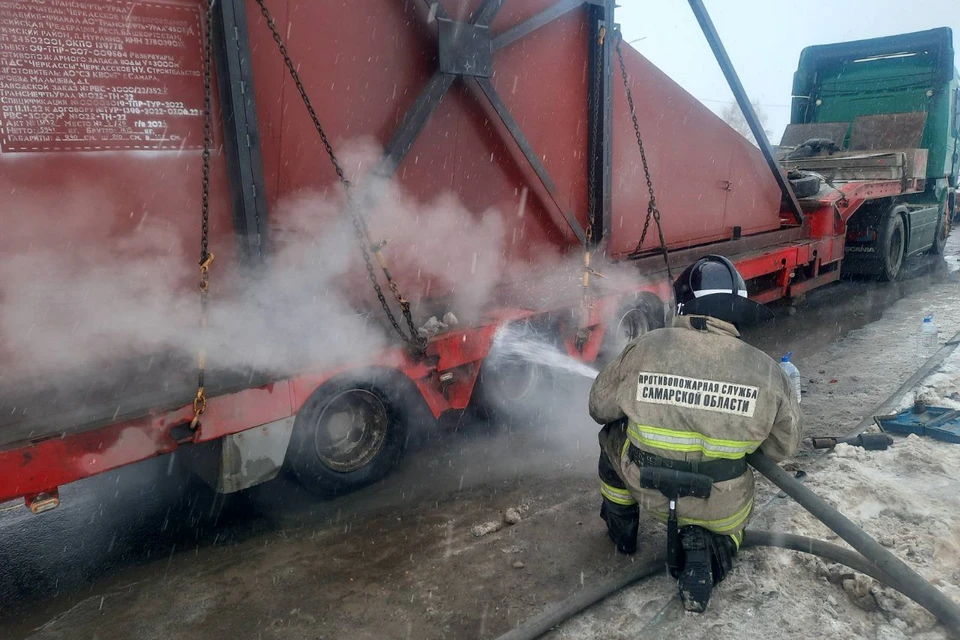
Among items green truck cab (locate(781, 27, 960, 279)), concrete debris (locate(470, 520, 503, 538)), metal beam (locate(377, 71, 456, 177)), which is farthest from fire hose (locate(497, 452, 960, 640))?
green truck cab (locate(781, 27, 960, 279))

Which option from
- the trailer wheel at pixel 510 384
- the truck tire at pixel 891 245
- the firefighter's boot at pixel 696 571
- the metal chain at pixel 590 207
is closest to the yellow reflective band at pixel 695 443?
the firefighter's boot at pixel 696 571

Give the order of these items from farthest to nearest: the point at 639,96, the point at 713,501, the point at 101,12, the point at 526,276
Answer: the point at 639,96, the point at 526,276, the point at 101,12, the point at 713,501

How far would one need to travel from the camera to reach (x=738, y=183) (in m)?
7.05

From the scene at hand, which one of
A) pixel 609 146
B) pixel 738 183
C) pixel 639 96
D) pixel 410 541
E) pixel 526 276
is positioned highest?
pixel 639 96

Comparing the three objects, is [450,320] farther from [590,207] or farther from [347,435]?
[590,207]

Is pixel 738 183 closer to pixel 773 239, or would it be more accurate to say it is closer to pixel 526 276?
pixel 773 239

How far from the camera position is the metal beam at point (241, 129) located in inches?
132

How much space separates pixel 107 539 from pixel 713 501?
3.08 meters

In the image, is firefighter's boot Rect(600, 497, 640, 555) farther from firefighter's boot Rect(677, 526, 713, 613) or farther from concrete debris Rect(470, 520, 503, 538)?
concrete debris Rect(470, 520, 503, 538)

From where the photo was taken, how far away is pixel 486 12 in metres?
4.35

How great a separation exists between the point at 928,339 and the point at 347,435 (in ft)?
20.0

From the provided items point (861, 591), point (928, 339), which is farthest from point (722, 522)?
point (928, 339)

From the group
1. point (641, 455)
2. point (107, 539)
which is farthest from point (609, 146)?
point (107, 539)

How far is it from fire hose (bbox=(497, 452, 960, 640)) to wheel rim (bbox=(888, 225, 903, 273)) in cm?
894
